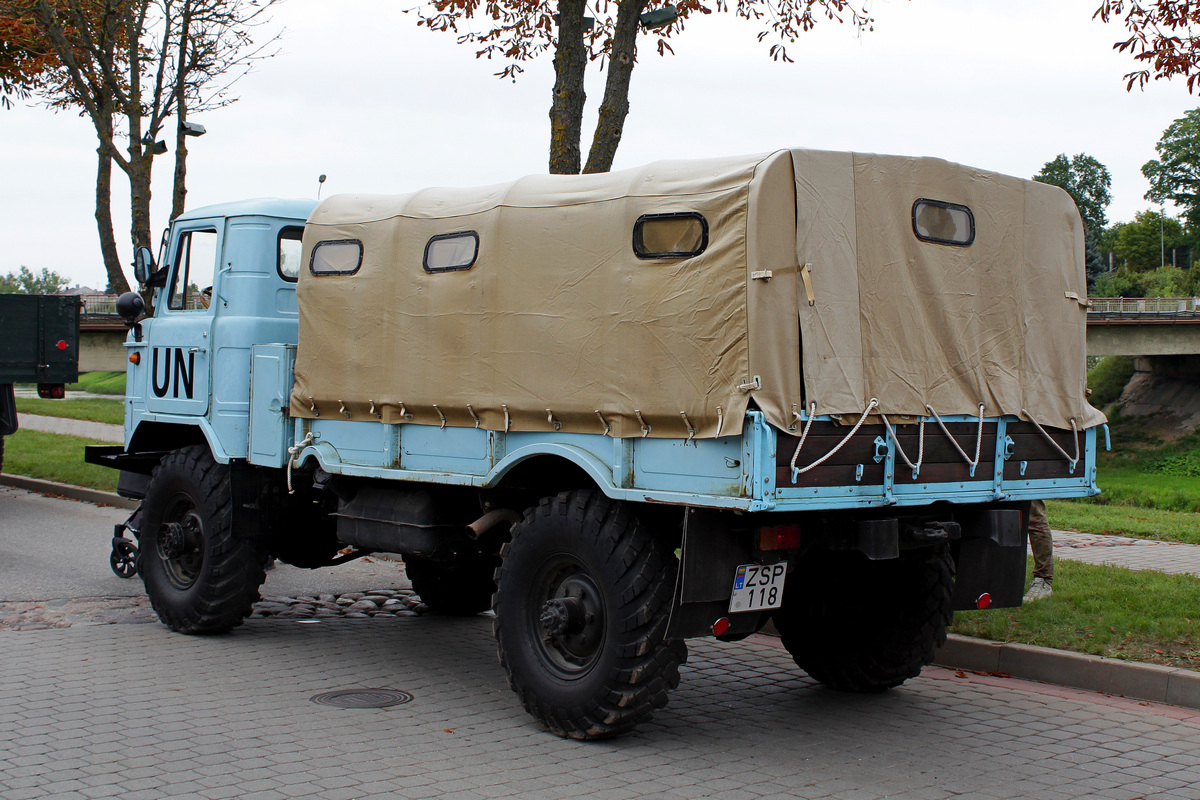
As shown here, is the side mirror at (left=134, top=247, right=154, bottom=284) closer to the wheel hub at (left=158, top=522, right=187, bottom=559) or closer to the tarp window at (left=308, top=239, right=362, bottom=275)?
the wheel hub at (left=158, top=522, right=187, bottom=559)

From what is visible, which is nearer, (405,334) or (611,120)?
(405,334)

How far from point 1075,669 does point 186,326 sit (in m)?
6.27

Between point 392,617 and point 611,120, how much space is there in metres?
5.03

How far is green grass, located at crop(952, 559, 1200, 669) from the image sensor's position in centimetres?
727

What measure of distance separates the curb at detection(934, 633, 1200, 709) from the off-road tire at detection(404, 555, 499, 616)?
331cm

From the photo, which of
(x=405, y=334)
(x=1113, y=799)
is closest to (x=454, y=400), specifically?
(x=405, y=334)

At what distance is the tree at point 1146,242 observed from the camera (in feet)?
371

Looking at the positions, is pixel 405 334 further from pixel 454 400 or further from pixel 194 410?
pixel 194 410

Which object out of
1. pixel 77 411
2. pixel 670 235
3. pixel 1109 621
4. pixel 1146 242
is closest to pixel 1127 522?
pixel 1109 621

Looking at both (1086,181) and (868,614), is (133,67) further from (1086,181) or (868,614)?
(1086,181)

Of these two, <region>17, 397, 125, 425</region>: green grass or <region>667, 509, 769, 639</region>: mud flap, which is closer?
<region>667, 509, 769, 639</region>: mud flap

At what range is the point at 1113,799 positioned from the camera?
5.11m

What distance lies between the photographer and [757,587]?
225 inches

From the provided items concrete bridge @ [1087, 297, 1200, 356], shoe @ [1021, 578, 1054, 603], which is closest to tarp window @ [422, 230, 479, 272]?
shoe @ [1021, 578, 1054, 603]
